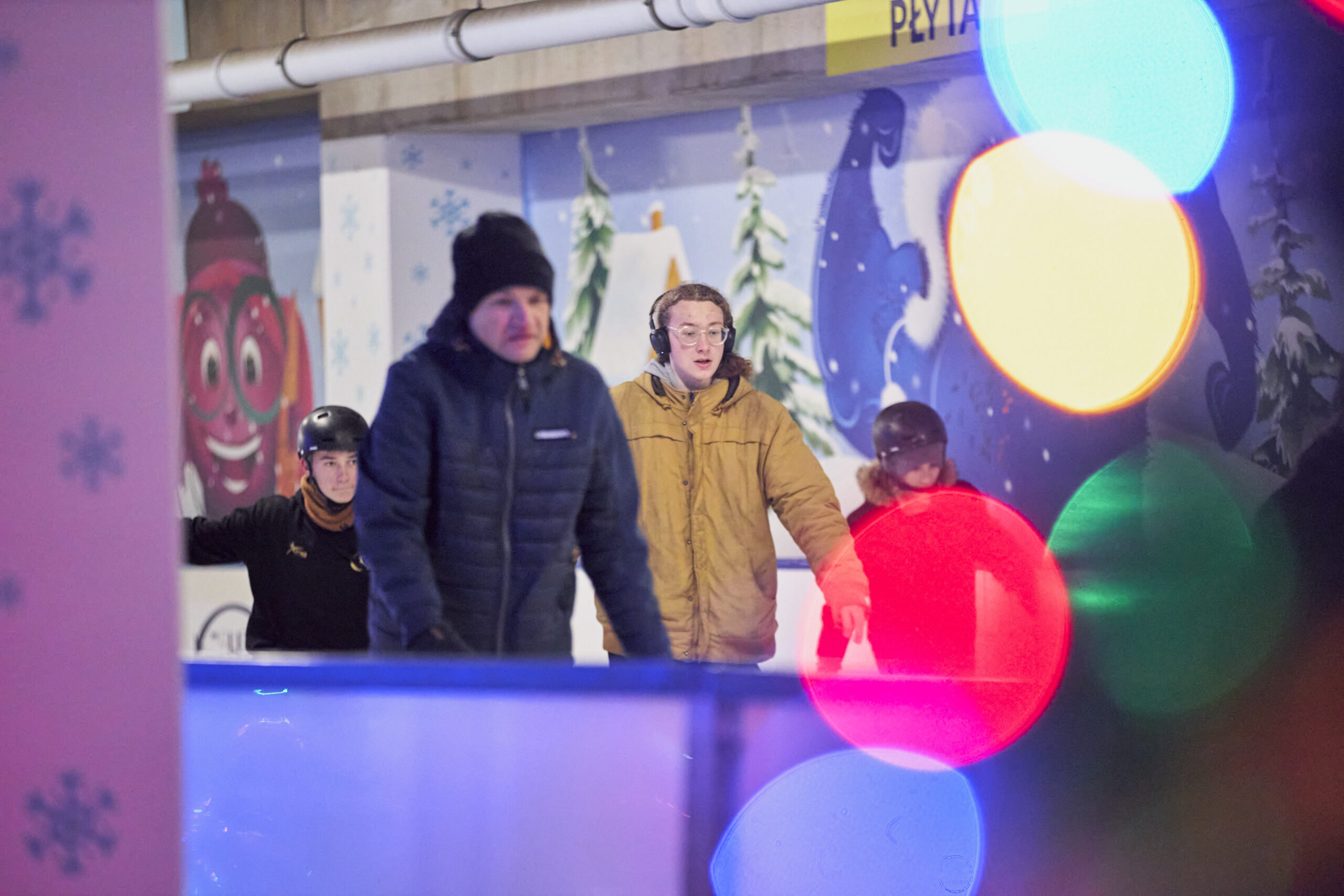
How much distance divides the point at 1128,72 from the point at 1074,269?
2.46 feet

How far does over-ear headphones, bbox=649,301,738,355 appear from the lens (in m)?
2.80

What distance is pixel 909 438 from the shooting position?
11.0 feet

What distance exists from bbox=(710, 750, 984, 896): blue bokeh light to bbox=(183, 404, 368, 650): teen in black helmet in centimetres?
142

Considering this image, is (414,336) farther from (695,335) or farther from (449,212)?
(695,335)

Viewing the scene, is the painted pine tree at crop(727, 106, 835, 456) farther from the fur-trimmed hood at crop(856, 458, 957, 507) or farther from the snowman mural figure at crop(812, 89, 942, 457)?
the fur-trimmed hood at crop(856, 458, 957, 507)

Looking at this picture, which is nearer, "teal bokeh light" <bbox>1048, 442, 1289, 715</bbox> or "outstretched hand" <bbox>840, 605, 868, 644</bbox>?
"outstretched hand" <bbox>840, 605, 868, 644</bbox>

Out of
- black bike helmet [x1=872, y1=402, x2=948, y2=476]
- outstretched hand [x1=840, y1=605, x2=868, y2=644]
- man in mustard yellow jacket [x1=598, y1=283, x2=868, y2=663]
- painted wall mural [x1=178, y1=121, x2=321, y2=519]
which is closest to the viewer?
outstretched hand [x1=840, y1=605, x2=868, y2=644]

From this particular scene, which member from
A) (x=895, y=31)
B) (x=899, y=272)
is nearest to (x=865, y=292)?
(x=899, y=272)

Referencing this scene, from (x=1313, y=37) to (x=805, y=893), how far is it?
3.72 metres

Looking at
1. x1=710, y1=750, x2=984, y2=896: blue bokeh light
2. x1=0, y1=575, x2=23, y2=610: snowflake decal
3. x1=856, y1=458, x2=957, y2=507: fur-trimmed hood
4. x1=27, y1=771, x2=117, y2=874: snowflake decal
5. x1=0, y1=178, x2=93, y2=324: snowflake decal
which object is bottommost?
x1=710, y1=750, x2=984, y2=896: blue bokeh light

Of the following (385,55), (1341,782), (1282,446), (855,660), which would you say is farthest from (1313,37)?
(385,55)

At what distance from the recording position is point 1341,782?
1.72m

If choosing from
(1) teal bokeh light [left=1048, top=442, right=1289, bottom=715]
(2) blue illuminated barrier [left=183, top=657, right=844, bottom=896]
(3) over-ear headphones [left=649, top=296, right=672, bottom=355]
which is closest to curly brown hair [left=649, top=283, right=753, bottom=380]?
(3) over-ear headphones [left=649, top=296, right=672, bottom=355]

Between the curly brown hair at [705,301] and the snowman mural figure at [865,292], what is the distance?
2429 millimetres
